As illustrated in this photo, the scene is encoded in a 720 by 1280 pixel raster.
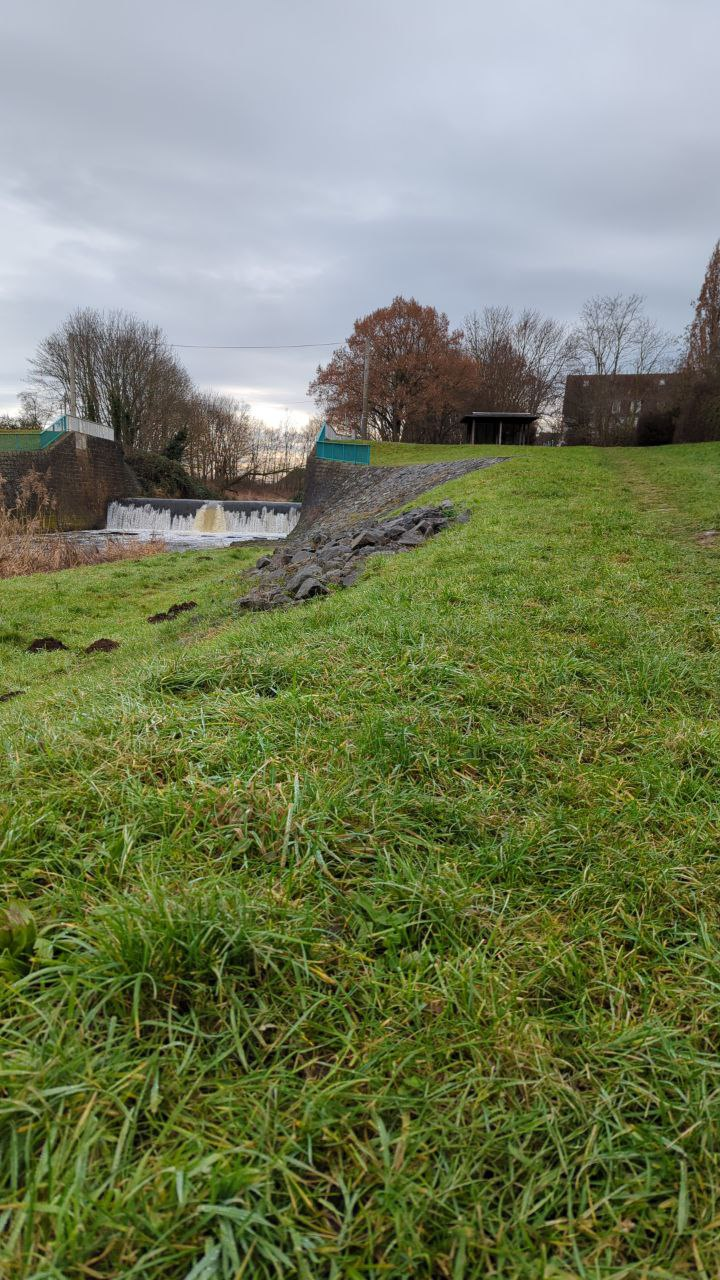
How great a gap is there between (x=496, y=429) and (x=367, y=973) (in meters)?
33.2

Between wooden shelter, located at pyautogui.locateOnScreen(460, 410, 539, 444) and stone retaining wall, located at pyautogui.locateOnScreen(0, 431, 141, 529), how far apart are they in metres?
17.2

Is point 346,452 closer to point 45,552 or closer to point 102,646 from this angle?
point 45,552

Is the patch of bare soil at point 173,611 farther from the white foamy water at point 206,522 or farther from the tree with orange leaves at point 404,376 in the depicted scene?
the tree with orange leaves at point 404,376

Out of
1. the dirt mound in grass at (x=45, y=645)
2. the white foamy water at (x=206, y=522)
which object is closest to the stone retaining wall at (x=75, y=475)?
the white foamy water at (x=206, y=522)

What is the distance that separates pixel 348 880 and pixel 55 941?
751 millimetres

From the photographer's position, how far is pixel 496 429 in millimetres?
31781

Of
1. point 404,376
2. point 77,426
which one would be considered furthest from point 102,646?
point 404,376

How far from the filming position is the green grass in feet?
3.35

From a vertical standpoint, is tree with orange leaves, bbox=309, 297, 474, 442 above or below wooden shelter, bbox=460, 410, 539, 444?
above

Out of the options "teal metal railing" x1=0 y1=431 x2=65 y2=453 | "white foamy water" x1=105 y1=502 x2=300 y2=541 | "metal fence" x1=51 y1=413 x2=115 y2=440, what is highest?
"metal fence" x1=51 y1=413 x2=115 y2=440

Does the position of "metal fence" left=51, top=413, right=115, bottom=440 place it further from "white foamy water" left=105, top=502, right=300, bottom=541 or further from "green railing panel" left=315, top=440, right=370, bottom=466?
"green railing panel" left=315, top=440, right=370, bottom=466

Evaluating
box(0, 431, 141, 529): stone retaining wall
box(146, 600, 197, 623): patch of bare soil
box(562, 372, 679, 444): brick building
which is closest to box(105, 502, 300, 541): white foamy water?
box(0, 431, 141, 529): stone retaining wall

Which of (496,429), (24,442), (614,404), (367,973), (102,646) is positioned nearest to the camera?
(367,973)

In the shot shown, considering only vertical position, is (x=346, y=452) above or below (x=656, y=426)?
below
